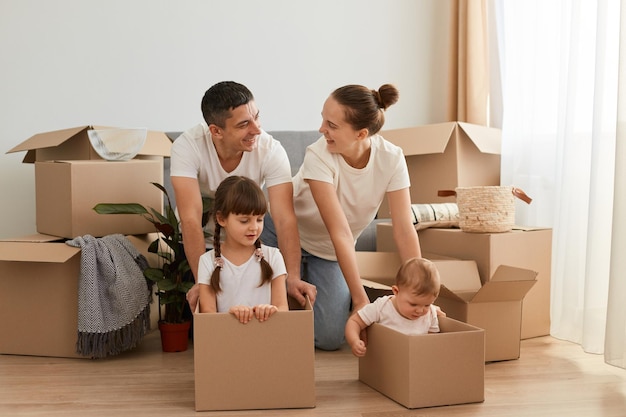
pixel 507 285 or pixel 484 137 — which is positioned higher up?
pixel 484 137

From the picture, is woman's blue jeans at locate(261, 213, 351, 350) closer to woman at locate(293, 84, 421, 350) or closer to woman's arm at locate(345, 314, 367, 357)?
woman at locate(293, 84, 421, 350)

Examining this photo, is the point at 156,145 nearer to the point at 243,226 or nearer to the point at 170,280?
the point at 170,280

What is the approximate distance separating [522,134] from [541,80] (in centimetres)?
25

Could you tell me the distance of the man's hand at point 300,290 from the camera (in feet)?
7.20

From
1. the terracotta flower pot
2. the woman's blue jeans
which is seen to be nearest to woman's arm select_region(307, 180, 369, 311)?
the woman's blue jeans

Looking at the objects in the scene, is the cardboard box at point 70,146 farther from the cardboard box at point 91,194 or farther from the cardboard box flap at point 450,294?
the cardboard box flap at point 450,294

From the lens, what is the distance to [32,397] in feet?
6.79

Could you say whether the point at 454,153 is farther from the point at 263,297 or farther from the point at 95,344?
the point at 95,344

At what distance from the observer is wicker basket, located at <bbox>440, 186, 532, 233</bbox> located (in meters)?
2.65

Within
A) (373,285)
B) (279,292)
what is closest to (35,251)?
(279,292)

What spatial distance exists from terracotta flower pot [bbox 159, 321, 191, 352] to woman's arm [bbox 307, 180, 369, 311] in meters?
0.66

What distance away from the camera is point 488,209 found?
105 inches

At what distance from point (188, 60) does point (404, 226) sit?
184 centimetres

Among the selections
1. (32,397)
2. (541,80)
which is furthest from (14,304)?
(541,80)
